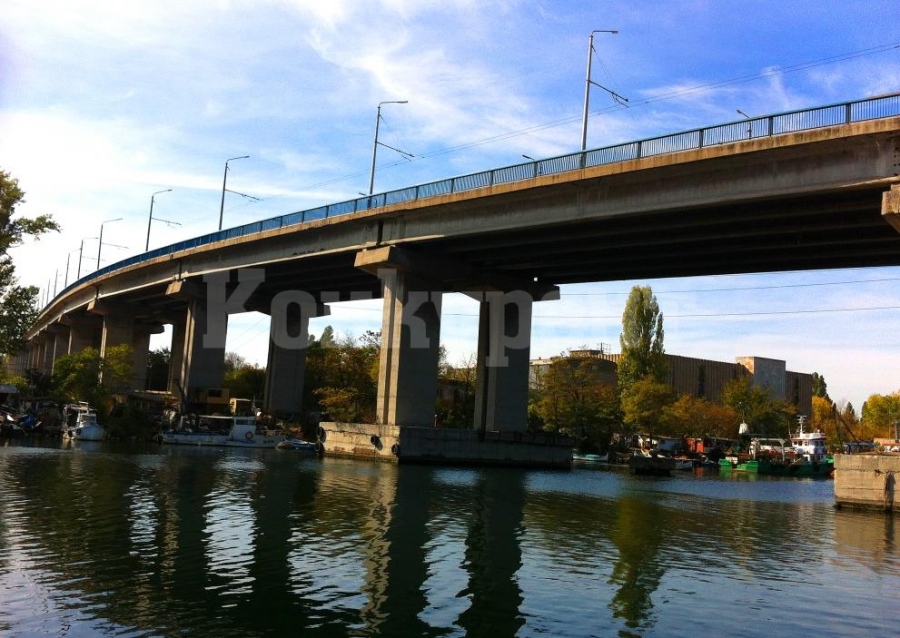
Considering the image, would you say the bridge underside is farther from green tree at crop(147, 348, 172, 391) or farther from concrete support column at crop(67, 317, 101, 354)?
green tree at crop(147, 348, 172, 391)

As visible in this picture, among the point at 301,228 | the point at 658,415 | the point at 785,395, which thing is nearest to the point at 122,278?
the point at 301,228

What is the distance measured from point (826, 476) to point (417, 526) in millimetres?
75411

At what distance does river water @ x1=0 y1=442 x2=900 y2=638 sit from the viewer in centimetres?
1360

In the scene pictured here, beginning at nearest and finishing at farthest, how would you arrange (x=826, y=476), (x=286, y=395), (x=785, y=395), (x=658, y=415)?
(x=826, y=476), (x=286, y=395), (x=658, y=415), (x=785, y=395)

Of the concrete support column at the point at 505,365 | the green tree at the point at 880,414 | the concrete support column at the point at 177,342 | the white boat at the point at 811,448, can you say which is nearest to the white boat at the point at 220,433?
the concrete support column at the point at 505,365

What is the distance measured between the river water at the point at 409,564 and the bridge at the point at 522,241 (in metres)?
15.4

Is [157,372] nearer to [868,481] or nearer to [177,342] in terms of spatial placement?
[177,342]

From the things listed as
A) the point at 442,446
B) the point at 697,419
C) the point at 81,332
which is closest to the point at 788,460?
the point at 697,419

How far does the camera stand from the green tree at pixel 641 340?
11575cm

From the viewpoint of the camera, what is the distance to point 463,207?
52875 millimetres

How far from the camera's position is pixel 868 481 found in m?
37.8

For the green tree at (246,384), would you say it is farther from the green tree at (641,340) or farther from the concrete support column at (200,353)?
the green tree at (641,340)

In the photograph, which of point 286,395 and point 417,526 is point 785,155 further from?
point 286,395

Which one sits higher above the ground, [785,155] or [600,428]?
[785,155]
